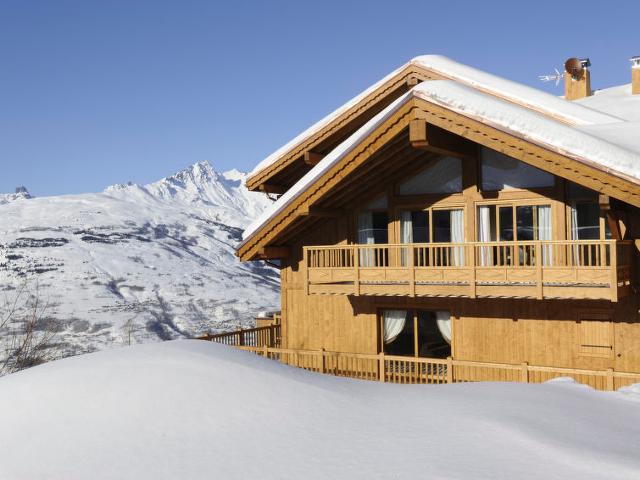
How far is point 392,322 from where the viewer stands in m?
18.9

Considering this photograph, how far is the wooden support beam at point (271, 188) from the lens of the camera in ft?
73.3

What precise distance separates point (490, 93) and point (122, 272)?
79.7m

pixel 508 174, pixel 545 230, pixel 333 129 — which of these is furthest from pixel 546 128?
pixel 333 129

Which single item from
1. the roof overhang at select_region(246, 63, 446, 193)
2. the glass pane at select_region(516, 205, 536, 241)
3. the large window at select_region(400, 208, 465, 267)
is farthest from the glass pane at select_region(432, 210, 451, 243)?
the roof overhang at select_region(246, 63, 446, 193)

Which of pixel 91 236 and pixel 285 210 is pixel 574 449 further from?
pixel 91 236

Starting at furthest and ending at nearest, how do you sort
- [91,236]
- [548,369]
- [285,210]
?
[91,236] → [285,210] → [548,369]

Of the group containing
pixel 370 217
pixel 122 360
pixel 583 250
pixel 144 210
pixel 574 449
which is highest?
pixel 144 210

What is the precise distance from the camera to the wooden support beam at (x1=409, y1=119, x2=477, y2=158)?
53.1 feet

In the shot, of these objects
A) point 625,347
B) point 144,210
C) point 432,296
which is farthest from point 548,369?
point 144,210

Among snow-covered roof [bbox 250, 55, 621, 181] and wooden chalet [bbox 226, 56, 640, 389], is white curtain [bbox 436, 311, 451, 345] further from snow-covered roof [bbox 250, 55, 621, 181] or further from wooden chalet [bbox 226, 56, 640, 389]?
snow-covered roof [bbox 250, 55, 621, 181]

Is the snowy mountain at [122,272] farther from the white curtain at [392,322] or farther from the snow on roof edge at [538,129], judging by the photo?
the snow on roof edge at [538,129]

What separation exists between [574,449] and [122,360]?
685cm

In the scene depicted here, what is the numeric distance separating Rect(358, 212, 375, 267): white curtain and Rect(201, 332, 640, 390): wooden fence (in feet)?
10.1

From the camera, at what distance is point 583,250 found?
1548cm
